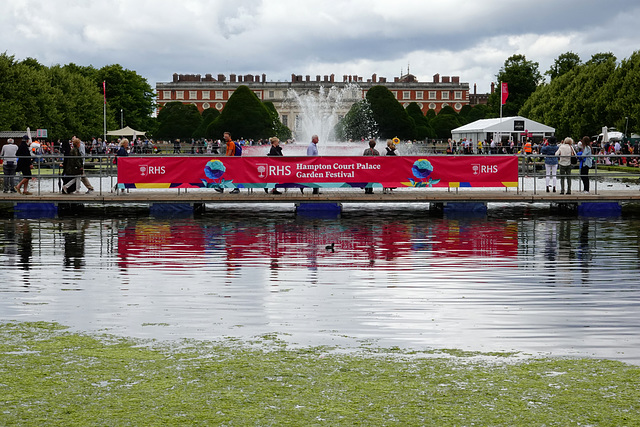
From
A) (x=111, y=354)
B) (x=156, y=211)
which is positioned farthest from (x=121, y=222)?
(x=111, y=354)

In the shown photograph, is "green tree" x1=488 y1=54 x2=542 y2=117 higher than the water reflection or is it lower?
higher

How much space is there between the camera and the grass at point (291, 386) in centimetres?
597

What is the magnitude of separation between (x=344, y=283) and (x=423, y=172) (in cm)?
1413

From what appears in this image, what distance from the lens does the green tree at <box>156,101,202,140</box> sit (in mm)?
102688

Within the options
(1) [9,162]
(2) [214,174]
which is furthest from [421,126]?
(2) [214,174]

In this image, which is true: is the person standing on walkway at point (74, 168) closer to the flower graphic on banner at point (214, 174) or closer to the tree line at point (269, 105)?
the flower graphic on banner at point (214, 174)

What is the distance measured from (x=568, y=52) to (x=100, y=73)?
61.3 meters

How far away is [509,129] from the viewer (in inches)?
2315

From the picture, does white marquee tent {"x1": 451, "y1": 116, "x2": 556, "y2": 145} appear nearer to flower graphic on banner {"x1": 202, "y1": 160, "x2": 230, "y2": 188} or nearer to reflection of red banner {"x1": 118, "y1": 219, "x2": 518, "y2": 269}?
flower graphic on banner {"x1": 202, "y1": 160, "x2": 230, "y2": 188}

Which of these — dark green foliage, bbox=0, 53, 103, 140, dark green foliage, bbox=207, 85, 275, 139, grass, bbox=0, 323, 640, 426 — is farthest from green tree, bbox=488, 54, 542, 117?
grass, bbox=0, 323, 640, 426

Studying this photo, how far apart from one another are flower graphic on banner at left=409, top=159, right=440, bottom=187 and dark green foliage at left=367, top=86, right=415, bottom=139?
245 feet

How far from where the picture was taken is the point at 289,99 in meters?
162

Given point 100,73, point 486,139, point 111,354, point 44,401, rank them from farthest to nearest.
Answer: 1. point 100,73
2. point 486,139
3. point 111,354
4. point 44,401

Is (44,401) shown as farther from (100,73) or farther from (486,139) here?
(100,73)
